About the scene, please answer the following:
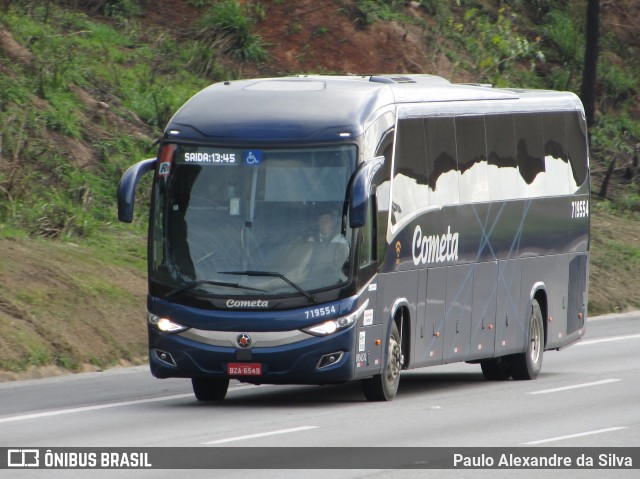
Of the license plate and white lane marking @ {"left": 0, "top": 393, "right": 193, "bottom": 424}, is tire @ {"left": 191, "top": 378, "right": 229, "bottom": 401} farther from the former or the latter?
the license plate

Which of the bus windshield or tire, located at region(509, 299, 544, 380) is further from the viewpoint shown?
tire, located at region(509, 299, 544, 380)

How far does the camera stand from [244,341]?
1565cm

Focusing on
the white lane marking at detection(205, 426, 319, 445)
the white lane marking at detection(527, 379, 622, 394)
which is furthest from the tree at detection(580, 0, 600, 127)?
the white lane marking at detection(205, 426, 319, 445)

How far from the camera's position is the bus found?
1570 cm

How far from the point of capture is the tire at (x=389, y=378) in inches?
659

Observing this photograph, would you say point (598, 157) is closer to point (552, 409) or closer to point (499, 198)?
point (499, 198)

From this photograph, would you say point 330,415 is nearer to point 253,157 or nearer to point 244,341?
point 244,341

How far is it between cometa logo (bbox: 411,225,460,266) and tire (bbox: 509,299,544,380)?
2781 mm

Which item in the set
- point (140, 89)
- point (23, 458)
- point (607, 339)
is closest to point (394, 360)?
point (23, 458)

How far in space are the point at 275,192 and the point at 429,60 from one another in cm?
2592

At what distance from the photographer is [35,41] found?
104 feet

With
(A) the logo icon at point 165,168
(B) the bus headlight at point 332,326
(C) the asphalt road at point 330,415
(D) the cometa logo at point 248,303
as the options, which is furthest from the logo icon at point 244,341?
(A) the logo icon at point 165,168

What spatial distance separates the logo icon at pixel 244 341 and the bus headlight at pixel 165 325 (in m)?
0.61

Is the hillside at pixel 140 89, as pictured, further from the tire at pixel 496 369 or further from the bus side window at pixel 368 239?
the bus side window at pixel 368 239
